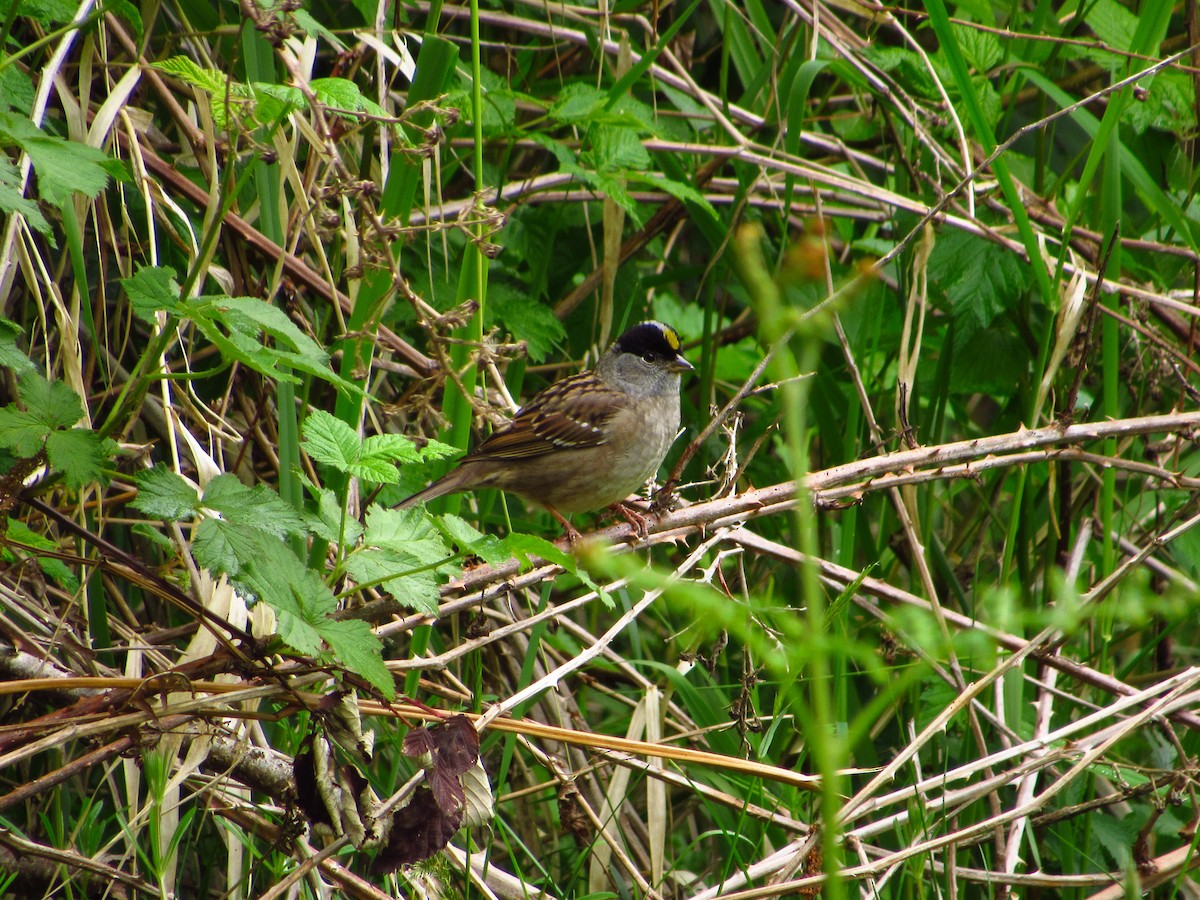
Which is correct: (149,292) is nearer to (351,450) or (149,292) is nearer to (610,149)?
(351,450)

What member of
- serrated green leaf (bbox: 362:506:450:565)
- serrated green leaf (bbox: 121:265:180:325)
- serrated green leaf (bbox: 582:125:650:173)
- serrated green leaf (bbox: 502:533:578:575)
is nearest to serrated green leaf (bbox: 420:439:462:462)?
serrated green leaf (bbox: 362:506:450:565)

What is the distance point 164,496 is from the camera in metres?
2.05

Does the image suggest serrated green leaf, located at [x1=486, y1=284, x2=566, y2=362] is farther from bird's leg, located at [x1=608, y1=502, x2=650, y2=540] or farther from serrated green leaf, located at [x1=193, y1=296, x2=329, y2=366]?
serrated green leaf, located at [x1=193, y1=296, x2=329, y2=366]

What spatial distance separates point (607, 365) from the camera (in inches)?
163

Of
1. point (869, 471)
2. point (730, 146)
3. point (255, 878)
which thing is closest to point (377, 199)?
point (730, 146)

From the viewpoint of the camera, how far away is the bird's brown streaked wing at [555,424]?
12.3ft

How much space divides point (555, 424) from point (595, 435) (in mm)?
143

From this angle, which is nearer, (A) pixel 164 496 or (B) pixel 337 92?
(A) pixel 164 496

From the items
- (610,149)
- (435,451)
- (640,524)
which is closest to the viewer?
(435,451)

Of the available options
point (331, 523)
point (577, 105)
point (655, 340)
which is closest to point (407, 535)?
point (331, 523)

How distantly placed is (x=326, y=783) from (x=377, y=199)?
177 cm

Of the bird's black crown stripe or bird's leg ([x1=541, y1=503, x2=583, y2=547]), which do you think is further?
the bird's black crown stripe

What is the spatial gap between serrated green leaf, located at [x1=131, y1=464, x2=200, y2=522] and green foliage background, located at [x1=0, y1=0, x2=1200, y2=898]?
0.01 m

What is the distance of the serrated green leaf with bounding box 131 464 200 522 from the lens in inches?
79.5
